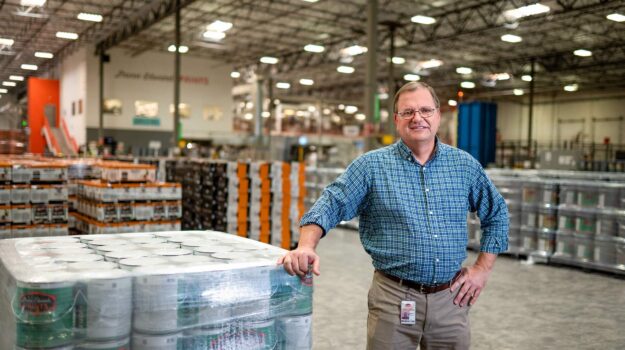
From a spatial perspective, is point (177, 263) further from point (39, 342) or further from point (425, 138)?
point (425, 138)

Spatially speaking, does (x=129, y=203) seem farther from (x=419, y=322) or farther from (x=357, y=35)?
(x=357, y=35)

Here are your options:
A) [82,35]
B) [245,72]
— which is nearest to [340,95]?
[245,72]

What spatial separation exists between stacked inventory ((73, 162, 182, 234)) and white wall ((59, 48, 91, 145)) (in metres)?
19.1

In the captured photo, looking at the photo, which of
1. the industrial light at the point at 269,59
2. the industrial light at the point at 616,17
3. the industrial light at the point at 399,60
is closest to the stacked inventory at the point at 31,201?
the industrial light at the point at 616,17

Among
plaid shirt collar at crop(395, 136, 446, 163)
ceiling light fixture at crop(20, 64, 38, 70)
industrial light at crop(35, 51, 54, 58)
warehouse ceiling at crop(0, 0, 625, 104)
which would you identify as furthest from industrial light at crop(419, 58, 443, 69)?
plaid shirt collar at crop(395, 136, 446, 163)

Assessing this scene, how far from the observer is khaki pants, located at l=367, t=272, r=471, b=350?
9.14 feet

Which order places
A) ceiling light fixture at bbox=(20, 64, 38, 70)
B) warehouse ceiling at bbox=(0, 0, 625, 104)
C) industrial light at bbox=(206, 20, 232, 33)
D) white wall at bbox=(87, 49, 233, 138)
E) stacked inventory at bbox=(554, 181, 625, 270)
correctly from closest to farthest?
stacked inventory at bbox=(554, 181, 625, 270)
industrial light at bbox=(206, 20, 232, 33)
warehouse ceiling at bbox=(0, 0, 625, 104)
white wall at bbox=(87, 49, 233, 138)
ceiling light fixture at bbox=(20, 64, 38, 70)

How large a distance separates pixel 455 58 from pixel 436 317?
2857 centimetres

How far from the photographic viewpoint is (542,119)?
3947cm

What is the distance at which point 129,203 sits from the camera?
327 inches

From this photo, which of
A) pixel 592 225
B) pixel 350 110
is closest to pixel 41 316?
pixel 592 225

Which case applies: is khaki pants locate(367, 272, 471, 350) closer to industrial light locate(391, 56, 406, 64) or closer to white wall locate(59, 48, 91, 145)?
white wall locate(59, 48, 91, 145)

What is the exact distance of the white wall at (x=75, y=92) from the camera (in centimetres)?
2655

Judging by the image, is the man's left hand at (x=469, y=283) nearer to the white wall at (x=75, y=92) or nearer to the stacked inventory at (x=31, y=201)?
the stacked inventory at (x=31, y=201)
